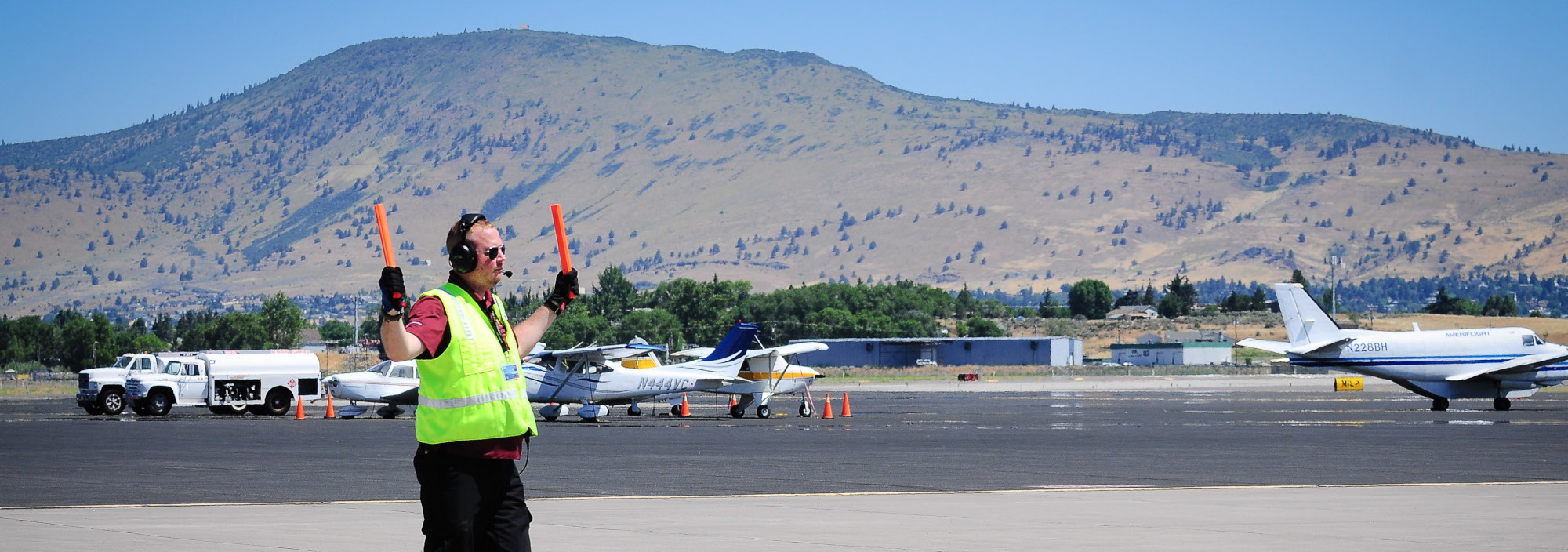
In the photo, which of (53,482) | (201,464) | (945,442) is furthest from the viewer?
(945,442)

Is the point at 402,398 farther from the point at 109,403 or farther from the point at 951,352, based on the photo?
the point at 951,352

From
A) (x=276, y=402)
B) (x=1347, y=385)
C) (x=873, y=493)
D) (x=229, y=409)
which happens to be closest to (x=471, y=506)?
(x=873, y=493)

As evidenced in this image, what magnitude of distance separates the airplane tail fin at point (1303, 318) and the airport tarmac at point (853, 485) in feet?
48.7

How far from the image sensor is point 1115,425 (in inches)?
1452

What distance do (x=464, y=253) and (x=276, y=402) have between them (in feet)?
142

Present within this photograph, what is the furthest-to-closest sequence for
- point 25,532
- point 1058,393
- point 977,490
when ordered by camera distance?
point 1058,393, point 977,490, point 25,532

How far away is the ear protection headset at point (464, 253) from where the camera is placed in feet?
26.7

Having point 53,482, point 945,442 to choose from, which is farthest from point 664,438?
point 53,482

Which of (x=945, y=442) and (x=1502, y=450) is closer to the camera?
(x=1502, y=450)

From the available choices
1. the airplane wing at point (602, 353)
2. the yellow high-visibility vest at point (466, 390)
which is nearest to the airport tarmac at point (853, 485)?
the airplane wing at point (602, 353)

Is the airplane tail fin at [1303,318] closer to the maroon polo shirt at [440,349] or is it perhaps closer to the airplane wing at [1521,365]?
the airplane wing at [1521,365]

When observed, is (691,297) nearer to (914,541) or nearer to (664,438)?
(664,438)

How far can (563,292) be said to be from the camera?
8422 mm

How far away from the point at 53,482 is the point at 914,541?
11.4 m
